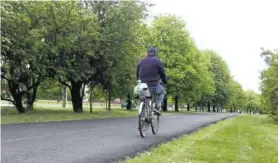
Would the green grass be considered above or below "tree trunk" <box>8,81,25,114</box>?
below

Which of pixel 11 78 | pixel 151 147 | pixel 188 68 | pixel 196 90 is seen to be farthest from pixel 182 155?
pixel 196 90

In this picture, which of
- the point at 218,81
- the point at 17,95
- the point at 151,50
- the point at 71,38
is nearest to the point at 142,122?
the point at 151,50

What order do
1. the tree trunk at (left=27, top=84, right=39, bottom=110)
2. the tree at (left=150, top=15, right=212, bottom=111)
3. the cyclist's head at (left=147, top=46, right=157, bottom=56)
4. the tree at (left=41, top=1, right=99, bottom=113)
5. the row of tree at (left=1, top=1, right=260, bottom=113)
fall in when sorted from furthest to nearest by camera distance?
1. the tree at (left=150, top=15, right=212, bottom=111)
2. the tree trunk at (left=27, top=84, right=39, bottom=110)
3. the tree at (left=41, top=1, right=99, bottom=113)
4. the row of tree at (left=1, top=1, right=260, bottom=113)
5. the cyclist's head at (left=147, top=46, right=157, bottom=56)

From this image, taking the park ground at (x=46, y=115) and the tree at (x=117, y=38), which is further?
the tree at (x=117, y=38)

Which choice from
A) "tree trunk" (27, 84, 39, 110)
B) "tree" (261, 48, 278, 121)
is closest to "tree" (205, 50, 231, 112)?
"tree" (261, 48, 278, 121)

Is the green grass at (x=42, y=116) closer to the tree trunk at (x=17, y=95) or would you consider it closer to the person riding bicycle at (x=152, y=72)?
the tree trunk at (x=17, y=95)

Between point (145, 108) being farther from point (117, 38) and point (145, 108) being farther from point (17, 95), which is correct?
point (117, 38)

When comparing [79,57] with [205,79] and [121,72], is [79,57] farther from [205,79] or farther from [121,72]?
[205,79]

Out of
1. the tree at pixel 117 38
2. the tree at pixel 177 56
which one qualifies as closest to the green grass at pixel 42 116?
the tree at pixel 117 38

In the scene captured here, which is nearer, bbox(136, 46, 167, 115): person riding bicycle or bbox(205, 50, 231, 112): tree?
bbox(136, 46, 167, 115): person riding bicycle

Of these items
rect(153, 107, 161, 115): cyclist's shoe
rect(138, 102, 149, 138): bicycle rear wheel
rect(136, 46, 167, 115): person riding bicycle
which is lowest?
rect(138, 102, 149, 138): bicycle rear wheel

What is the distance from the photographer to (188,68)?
2203 inches

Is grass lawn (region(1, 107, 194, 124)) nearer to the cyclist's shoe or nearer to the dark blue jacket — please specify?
the cyclist's shoe

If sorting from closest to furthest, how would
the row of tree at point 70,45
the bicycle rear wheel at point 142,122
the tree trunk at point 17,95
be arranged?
1. the bicycle rear wheel at point 142,122
2. the row of tree at point 70,45
3. the tree trunk at point 17,95
